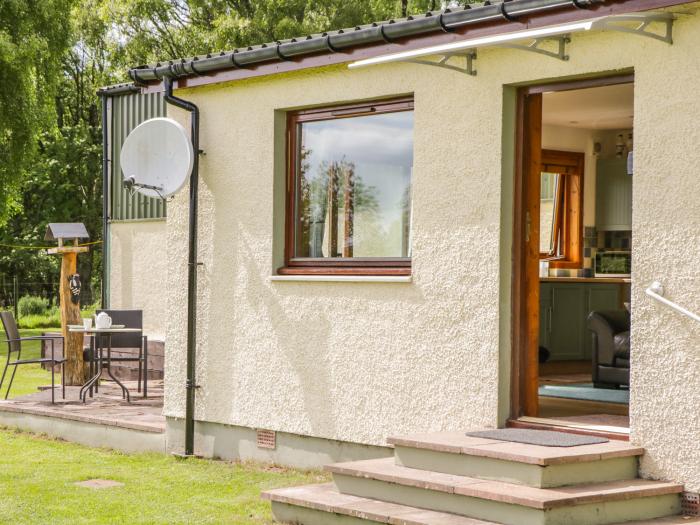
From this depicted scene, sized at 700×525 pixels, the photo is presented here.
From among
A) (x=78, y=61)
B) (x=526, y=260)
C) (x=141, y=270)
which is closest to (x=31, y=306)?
(x=78, y=61)

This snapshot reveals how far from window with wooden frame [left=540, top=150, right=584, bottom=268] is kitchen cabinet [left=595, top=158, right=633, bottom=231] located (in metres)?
0.25

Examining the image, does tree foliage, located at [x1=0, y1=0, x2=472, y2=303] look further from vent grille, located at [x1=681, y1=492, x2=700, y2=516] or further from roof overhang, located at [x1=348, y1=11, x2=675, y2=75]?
vent grille, located at [x1=681, y1=492, x2=700, y2=516]

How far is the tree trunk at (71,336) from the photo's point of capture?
13.8 m

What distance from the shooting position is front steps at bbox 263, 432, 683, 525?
604 cm

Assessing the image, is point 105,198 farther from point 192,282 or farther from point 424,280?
point 424,280

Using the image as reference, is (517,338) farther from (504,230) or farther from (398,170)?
(398,170)

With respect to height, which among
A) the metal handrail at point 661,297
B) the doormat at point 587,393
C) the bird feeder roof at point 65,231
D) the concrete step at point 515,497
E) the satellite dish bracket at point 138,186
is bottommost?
the concrete step at point 515,497

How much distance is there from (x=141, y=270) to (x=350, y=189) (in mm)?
9964

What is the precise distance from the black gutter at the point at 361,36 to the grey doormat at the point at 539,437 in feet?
8.65

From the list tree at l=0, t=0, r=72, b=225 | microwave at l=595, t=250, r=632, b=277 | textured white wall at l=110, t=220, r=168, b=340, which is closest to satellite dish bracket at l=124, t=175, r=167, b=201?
microwave at l=595, t=250, r=632, b=277

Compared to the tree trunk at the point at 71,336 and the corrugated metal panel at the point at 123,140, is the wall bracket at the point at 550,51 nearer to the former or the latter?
the tree trunk at the point at 71,336

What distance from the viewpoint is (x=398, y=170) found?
8.40 meters

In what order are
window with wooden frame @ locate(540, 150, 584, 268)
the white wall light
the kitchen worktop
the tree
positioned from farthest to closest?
the tree
window with wooden frame @ locate(540, 150, 584, 268)
the kitchen worktop
the white wall light

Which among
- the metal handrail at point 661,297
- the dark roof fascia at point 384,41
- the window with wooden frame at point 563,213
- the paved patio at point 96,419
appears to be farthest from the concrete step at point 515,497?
the window with wooden frame at point 563,213
